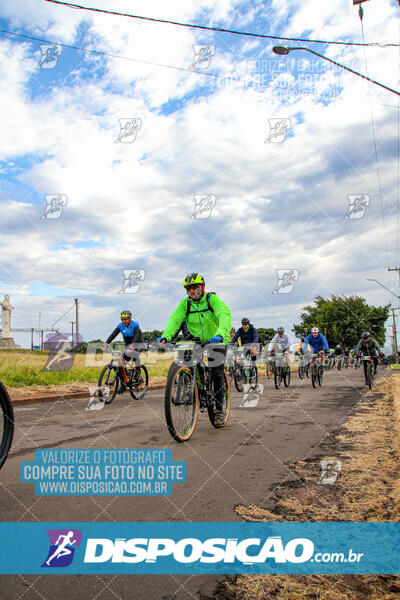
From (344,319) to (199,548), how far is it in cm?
7209

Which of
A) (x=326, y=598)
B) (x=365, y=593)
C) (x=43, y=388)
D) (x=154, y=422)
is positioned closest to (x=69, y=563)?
(x=326, y=598)

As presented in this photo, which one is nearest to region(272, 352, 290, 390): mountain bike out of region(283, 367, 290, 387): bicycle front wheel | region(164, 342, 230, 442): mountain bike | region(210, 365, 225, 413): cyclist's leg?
region(283, 367, 290, 387): bicycle front wheel

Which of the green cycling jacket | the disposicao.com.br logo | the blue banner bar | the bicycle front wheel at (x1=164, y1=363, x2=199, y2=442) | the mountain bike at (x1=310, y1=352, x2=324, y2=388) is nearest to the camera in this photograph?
the blue banner bar

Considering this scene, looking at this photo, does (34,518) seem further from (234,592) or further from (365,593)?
(365,593)

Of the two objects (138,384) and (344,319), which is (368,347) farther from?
(344,319)

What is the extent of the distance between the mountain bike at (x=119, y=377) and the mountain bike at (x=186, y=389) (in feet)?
14.0

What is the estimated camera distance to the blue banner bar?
2490mm

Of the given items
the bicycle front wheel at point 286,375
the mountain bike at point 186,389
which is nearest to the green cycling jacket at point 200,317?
the mountain bike at point 186,389

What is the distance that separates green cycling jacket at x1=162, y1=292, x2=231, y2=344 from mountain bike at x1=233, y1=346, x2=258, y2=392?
704 centimetres

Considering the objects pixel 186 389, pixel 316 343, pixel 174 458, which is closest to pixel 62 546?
pixel 174 458

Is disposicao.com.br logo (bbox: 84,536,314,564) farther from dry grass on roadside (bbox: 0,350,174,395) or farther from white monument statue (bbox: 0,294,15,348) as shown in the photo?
white monument statue (bbox: 0,294,15,348)

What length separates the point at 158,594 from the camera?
87.8 inches

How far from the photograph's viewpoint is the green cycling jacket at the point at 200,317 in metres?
6.34

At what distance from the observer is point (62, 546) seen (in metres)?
2.71
